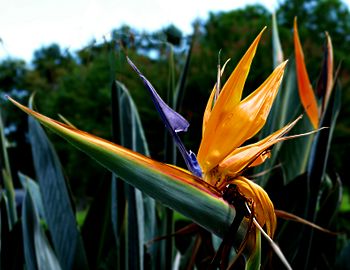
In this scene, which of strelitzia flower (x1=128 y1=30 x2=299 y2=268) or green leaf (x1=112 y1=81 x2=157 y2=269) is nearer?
Result: strelitzia flower (x1=128 y1=30 x2=299 y2=268)

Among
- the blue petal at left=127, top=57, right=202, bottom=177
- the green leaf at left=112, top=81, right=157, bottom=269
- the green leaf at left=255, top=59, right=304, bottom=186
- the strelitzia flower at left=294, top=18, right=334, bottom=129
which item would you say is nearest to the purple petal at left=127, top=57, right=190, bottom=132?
the blue petal at left=127, top=57, right=202, bottom=177

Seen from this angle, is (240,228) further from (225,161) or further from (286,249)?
(286,249)

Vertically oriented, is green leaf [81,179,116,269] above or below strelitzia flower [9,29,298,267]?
below

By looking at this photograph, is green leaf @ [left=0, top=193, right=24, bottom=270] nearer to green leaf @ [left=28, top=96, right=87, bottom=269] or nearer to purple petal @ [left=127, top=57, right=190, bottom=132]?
green leaf @ [left=28, top=96, right=87, bottom=269]

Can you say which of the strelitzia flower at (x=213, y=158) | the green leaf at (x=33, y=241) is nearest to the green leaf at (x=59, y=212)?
the green leaf at (x=33, y=241)

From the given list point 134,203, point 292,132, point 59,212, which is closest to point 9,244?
point 59,212
